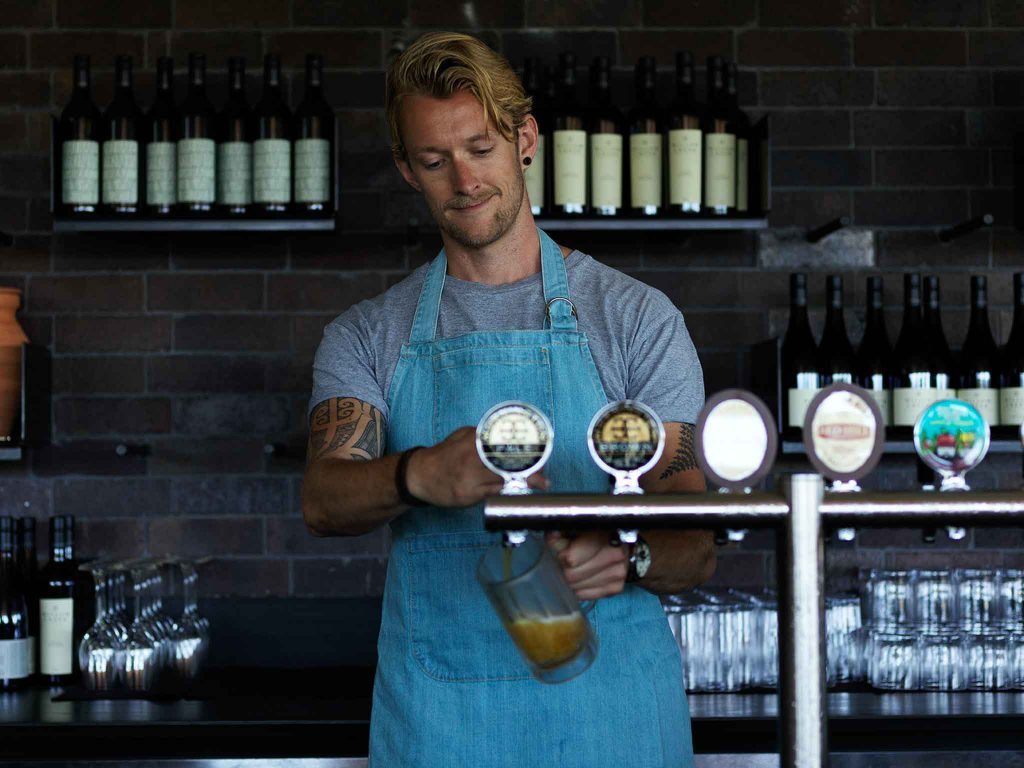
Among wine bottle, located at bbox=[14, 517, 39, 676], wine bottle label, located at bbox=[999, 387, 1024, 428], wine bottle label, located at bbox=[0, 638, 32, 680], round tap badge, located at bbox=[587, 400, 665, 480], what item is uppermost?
wine bottle label, located at bbox=[999, 387, 1024, 428]

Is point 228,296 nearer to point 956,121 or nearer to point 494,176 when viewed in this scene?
point 494,176

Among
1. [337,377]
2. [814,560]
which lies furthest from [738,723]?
[814,560]

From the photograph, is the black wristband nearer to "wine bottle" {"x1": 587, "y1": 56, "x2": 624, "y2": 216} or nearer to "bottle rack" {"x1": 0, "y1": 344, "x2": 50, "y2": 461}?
"wine bottle" {"x1": 587, "y1": 56, "x2": 624, "y2": 216}

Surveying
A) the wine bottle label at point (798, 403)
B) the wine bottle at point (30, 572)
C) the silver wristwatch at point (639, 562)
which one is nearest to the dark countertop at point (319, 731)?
the wine bottle at point (30, 572)

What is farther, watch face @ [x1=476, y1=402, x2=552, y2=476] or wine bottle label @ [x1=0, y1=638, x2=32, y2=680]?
wine bottle label @ [x1=0, y1=638, x2=32, y2=680]

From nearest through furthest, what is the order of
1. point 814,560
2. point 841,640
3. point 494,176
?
point 814,560 → point 494,176 → point 841,640

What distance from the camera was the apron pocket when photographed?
4.92ft

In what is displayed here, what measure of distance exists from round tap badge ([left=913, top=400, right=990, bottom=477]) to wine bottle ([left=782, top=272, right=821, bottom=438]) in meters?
1.55

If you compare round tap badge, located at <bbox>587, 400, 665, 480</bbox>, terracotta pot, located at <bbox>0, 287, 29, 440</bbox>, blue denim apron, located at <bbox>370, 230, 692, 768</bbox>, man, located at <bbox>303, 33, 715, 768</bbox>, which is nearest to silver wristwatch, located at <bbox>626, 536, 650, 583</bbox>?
man, located at <bbox>303, 33, 715, 768</bbox>

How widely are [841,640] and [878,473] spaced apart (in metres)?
0.53

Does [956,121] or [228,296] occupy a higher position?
[956,121]

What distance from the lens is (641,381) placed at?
1526mm

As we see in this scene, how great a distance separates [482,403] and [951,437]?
2.23ft

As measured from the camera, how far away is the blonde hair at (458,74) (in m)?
1.49
